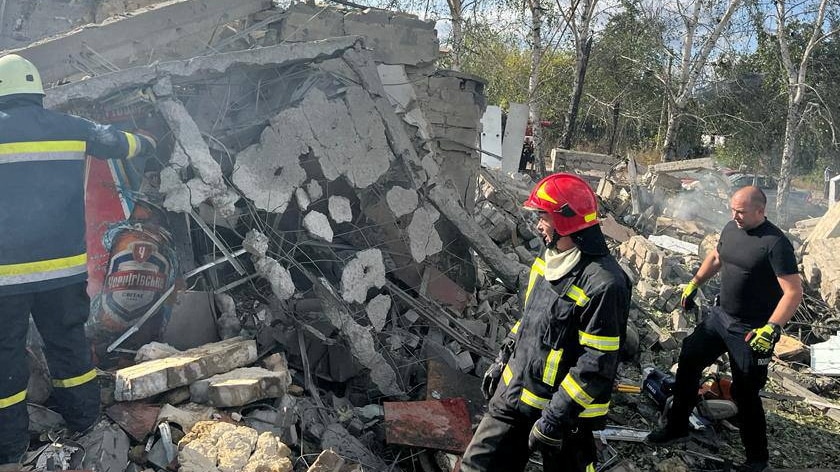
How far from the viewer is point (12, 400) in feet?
Answer: 10.8

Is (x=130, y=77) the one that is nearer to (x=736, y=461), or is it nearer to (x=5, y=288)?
(x=5, y=288)

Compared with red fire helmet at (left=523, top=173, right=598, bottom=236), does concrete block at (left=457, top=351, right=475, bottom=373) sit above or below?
below

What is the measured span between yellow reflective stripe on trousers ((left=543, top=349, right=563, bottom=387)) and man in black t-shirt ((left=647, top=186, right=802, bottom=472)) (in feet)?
6.32

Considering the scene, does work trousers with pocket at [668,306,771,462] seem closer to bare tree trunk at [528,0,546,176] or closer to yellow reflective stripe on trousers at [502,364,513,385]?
yellow reflective stripe on trousers at [502,364,513,385]

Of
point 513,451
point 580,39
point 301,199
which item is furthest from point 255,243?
point 580,39

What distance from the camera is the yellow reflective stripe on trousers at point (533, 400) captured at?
301 cm

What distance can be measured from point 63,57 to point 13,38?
8.82 ft

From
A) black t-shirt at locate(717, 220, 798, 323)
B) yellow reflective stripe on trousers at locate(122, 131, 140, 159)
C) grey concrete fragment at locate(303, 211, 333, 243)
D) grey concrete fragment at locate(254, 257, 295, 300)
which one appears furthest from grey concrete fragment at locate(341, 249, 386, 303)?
black t-shirt at locate(717, 220, 798, 323)

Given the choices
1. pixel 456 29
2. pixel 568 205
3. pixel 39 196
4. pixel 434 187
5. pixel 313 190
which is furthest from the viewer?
pixel 456 29

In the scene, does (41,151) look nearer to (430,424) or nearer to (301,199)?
(301,199)

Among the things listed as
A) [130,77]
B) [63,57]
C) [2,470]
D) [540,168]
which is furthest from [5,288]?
[540,168]

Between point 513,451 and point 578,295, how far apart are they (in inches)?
36.1

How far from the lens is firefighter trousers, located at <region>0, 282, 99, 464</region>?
10.8 feet

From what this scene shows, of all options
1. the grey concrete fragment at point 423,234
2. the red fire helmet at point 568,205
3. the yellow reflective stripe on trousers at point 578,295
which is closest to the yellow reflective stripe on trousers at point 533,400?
the yellow reflective stripe on trousers at point 578,295
